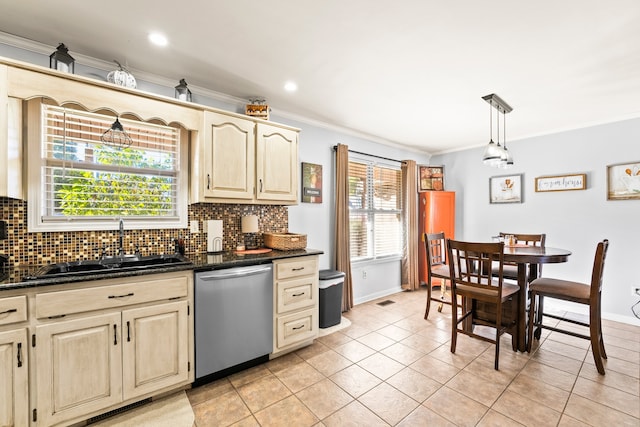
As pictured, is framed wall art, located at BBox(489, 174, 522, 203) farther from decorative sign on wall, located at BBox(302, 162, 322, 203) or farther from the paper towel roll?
the paper towel roll

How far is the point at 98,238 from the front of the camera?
7.18ft

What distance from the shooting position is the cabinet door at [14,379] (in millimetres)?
1473

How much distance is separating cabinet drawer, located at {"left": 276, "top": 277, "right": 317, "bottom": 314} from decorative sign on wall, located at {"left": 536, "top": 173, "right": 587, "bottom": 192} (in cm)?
369

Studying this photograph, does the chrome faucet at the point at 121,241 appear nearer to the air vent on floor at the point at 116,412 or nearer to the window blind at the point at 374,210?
the air vent on floor at the point at 116,412

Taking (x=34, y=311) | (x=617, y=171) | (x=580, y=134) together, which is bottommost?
(x=34, y=311)

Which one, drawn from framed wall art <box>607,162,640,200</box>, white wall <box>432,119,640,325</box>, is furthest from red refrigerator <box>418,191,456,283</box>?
framed wall art <box>607,162,640,200</box>

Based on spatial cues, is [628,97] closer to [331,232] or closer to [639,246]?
[639,246]

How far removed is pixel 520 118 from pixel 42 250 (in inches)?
197

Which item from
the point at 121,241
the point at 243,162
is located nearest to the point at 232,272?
the point at 121,241

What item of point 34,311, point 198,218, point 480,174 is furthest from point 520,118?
point 34,311

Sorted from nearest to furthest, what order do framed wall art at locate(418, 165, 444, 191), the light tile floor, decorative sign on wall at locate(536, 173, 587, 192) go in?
the light tile floor
decorative sign on wall at locate(536, 173, 587, 192)
framed wall art at locate(418, 165, 444, 191)

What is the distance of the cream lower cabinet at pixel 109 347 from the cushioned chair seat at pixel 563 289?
3093 millimetres

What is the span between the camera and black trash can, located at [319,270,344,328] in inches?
123

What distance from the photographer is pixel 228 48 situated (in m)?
2.08
